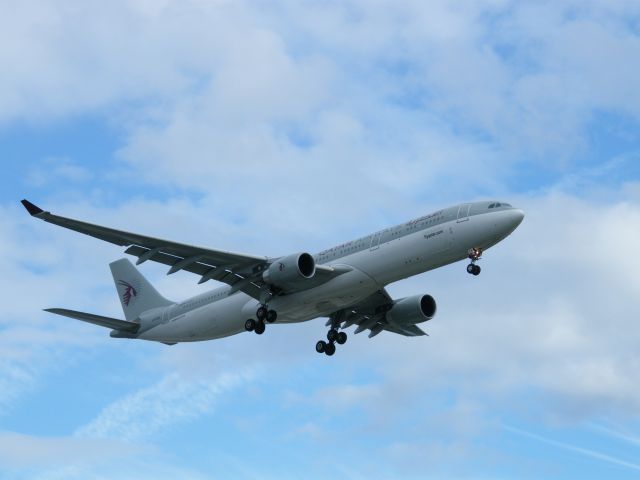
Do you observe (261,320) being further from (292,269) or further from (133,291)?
(133,291)

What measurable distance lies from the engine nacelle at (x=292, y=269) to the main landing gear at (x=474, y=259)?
669cm

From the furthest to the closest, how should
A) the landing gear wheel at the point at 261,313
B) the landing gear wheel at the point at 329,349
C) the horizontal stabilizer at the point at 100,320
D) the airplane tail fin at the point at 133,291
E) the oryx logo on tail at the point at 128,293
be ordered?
the oryx logo on tail at the point at 128,293 < the airplane tail fin at the point at 133,291 < the landing gear wheel at the point at 329,349 < the horizontal stabilizer at the point at 100,320 < the landing gear wheel at the point at 261,313

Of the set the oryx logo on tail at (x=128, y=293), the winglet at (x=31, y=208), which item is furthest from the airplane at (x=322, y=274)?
the oryx logo on tail at (x=128, y=293)

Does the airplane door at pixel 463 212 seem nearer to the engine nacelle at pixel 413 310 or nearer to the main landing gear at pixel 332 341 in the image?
the engine nacelle at pixel 413 310

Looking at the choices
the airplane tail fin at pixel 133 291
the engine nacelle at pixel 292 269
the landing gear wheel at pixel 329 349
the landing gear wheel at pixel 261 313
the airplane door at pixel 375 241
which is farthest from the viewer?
the airplane tail fin at pixel 133 291

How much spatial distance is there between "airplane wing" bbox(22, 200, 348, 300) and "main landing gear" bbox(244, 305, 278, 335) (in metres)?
0.73

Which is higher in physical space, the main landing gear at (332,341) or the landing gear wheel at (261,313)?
the main landing gear at (332,341)

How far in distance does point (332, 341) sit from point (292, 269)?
29.9 feet

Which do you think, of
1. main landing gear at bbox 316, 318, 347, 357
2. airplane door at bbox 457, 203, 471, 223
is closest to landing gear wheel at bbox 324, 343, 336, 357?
main landing gear at bbox 316, 318, 347, 357

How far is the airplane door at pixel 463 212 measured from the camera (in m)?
44.0

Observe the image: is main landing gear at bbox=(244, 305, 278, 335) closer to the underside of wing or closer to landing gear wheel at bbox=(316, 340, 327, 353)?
the underside of wing

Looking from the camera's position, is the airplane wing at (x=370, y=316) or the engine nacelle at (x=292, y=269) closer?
the engine nacelle at (x=292, y=269)

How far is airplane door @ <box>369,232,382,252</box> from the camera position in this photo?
→ 150 ft

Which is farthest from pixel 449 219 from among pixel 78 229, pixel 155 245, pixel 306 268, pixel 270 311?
pixel 78 229
